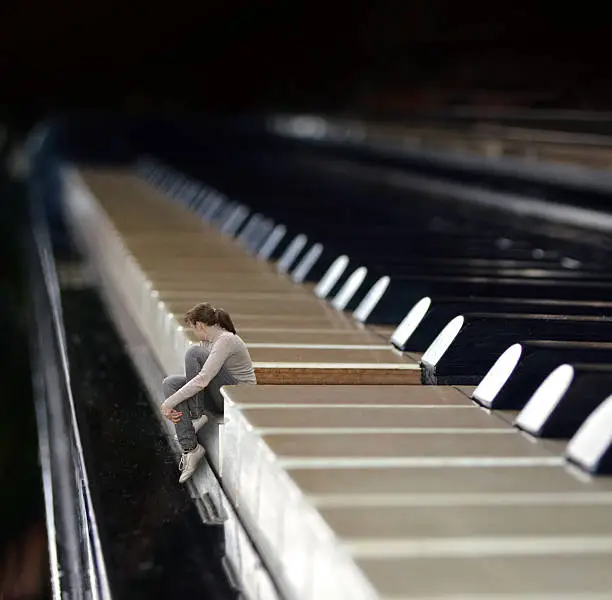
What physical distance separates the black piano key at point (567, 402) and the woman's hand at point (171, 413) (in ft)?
0.91

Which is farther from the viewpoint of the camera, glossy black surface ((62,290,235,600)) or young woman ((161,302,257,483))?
young woman ((161,302,257,483))

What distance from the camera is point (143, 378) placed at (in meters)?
1.39

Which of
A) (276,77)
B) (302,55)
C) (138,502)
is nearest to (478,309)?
(138,502)

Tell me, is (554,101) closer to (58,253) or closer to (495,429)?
(58,253)

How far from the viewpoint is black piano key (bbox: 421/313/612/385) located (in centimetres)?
113

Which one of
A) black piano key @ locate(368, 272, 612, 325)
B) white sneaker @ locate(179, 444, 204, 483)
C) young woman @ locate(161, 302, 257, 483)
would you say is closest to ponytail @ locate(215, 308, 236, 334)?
young woman @ locate(161, 302, 257, 483)

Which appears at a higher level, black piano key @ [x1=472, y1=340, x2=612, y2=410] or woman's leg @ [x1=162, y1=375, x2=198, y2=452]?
black piano key @ [x1=472, y1=340, x2=612, y2=410]

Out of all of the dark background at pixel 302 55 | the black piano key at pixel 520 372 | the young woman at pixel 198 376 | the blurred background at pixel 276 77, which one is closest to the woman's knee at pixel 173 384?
the young woman at pixel 198 376

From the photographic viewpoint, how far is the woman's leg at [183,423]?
957 mm

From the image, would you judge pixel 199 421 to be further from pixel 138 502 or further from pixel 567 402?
pixel 567 402

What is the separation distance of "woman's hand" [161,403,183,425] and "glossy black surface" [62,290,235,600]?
0.17 feet

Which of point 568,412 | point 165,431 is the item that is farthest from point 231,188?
point 568,412

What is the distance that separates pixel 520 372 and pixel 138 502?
35 cm

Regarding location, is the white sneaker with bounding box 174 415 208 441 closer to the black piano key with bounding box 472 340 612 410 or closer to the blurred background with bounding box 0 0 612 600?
the black piano key with bounding box 472 340 612 410
